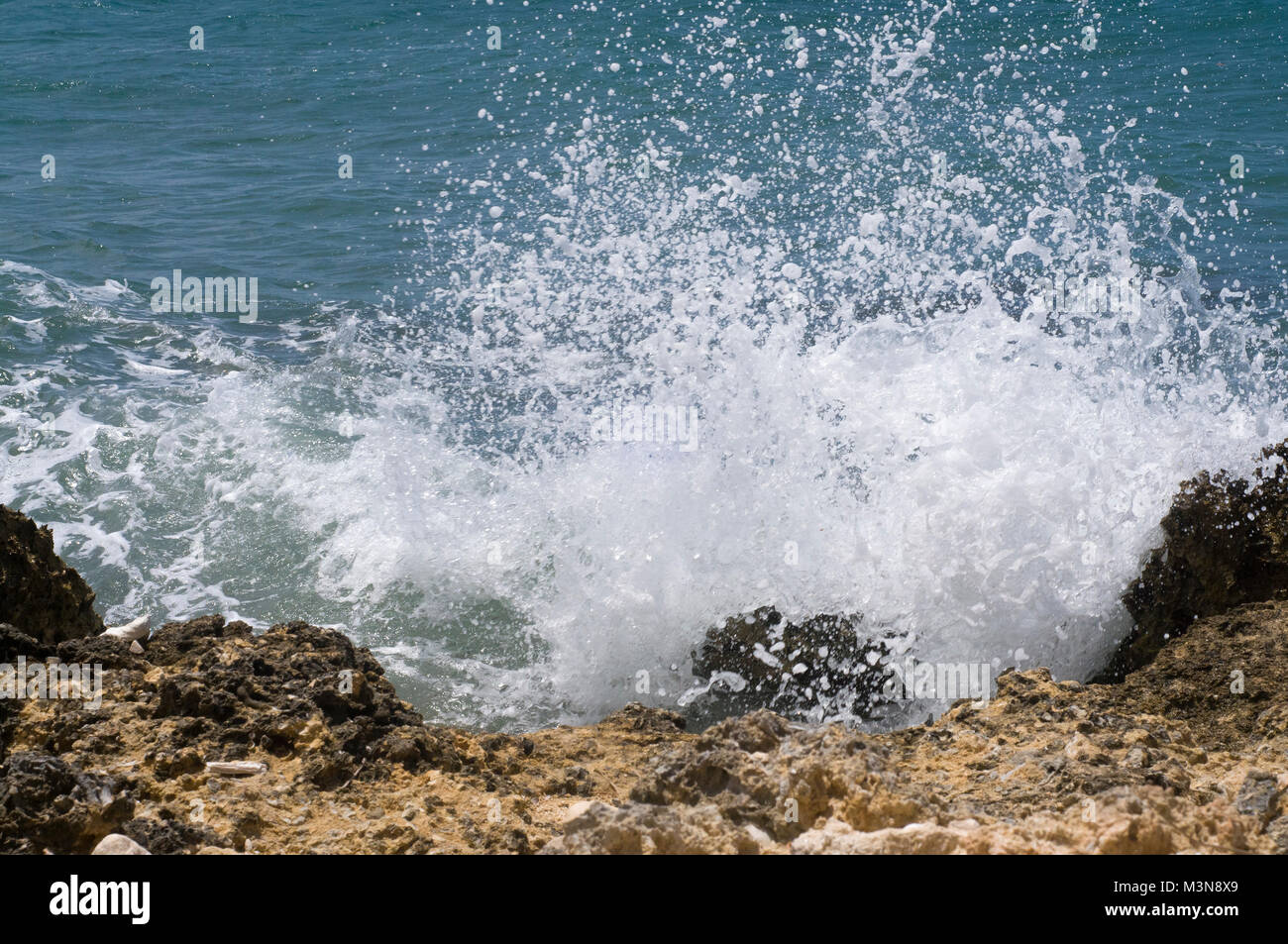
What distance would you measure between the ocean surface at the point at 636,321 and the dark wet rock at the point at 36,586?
1.55 metres

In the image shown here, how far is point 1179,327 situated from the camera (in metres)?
7.92

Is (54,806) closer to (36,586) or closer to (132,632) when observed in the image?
(132,632)

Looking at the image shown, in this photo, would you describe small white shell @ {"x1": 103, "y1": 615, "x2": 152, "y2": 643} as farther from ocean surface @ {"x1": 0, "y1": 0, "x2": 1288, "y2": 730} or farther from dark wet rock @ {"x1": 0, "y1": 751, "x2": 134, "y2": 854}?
ocean surface @ {"x1": 0, "y1": 0, "x2": 1288, "y2": 730}

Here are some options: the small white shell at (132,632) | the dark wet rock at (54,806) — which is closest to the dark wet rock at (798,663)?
the small white shell at (132,632)

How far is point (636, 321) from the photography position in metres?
9.37

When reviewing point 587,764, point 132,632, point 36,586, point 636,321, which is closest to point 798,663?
point 587,764

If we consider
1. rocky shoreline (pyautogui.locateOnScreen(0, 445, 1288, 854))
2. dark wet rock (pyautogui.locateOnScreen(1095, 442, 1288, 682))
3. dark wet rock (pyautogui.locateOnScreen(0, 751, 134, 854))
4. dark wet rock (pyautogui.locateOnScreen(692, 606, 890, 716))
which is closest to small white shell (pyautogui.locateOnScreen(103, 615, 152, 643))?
rocky shoreline (pyautogui.locateOnScreen(0, 445, 1288, 854))

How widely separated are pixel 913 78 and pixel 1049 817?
13.4 meters

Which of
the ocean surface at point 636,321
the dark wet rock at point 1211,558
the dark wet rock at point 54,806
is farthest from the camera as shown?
the ocean surface at point 636,321

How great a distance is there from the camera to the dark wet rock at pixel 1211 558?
5.24 meters

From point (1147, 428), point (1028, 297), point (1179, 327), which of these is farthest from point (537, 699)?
point (1028, 297)

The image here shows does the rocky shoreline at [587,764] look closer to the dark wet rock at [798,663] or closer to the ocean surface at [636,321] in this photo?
the dark wet rock at [798,663]

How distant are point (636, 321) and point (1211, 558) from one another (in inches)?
196

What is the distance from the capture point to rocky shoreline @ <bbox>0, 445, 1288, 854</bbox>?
2.50 meters
